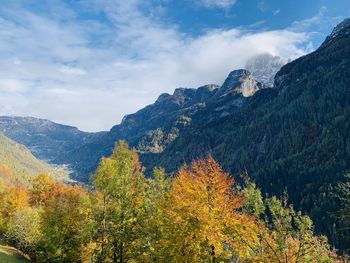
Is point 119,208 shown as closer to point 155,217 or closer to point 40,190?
point 155,217

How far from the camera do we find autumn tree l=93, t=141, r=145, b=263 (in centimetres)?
4838

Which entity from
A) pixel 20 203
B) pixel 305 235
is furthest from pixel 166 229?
pixel 20 203

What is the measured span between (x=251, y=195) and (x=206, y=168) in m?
9.54

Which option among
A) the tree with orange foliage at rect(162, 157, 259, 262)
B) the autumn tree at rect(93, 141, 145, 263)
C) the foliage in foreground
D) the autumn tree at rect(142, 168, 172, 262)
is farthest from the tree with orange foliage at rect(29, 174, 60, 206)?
the tree with orange foliage at rect(162, 157, 259, 262)

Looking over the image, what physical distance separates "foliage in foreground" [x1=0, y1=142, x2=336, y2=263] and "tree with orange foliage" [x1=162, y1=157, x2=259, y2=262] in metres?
0.09

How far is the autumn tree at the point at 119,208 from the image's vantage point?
48.4 metres

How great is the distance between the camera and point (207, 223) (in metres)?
34.2

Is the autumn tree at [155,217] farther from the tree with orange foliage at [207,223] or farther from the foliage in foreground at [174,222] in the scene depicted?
the tree with orange foliage at [207,223]

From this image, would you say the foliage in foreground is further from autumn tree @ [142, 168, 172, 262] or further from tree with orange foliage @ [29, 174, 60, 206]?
tree with orange foliage @ [29, 174, 60, 206]

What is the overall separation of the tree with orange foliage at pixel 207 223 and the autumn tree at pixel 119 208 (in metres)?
10.9

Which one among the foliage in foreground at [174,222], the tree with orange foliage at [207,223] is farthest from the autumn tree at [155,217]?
the tree with orange foliage at [207,223]

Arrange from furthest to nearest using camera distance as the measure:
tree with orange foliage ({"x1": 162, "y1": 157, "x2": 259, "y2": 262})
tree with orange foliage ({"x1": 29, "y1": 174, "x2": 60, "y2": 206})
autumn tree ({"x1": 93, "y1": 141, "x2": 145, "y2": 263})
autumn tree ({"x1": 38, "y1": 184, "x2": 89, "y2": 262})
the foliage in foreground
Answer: tree with orange foliage ({"x1": 29, "y1": 174, "x2": 60, "y2": 206}) < autumn tree ({"x1": 38, "y1": 184, "x2": 89, "y2": 262}) < autumn tree ({"x1": 93, "y1": 141, "x2": 145, "y2": 263}) < tree with orange foliage ({"x1": 162, "y1": 157, "x2": 259, "y2": 262}) < the foliage in foreground

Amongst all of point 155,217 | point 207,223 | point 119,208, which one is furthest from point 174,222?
point 119,208

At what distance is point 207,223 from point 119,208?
56.3 ft
